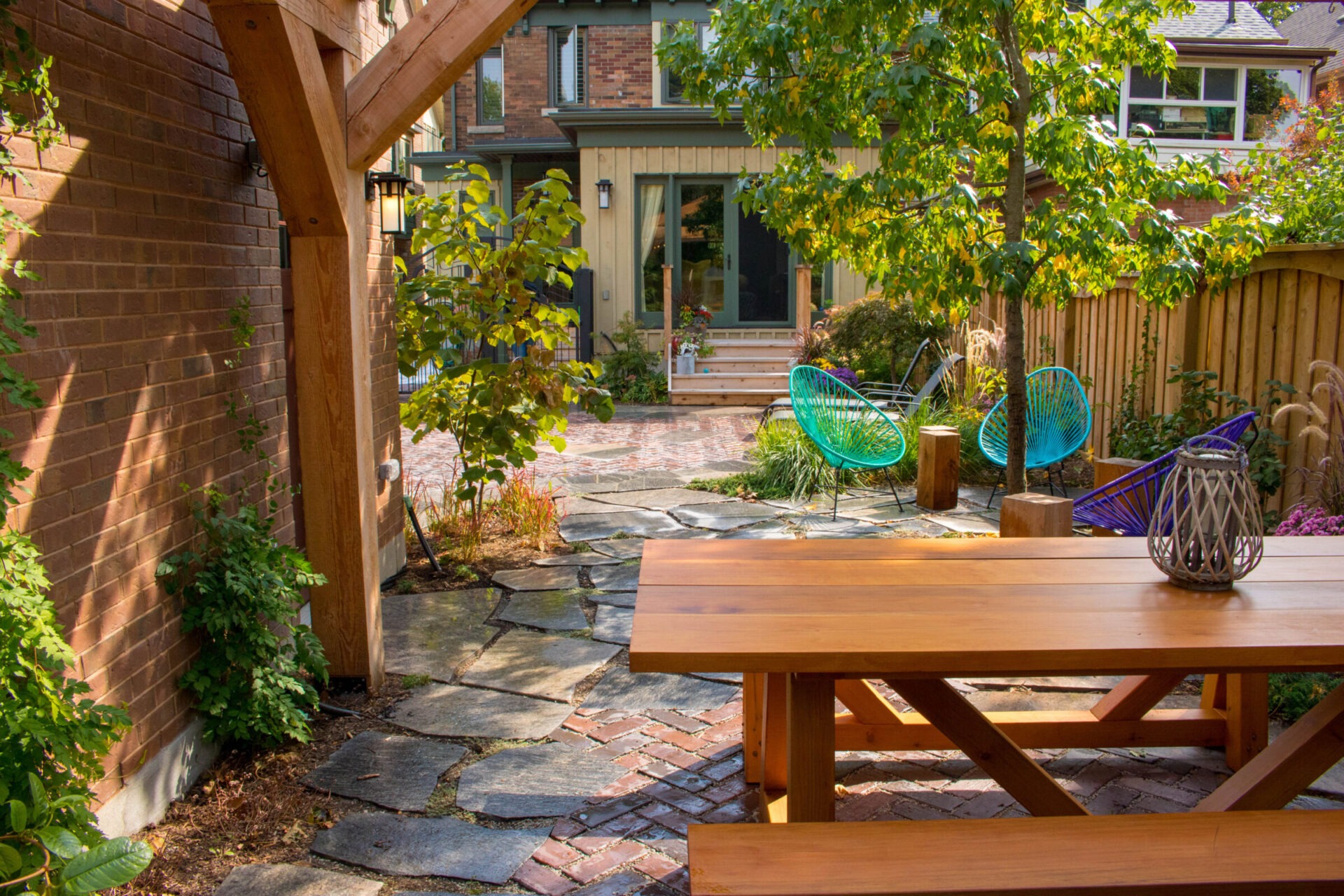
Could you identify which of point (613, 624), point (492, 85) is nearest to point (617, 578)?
point (613, 624)

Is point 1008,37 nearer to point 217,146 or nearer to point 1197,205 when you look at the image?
point 217,146

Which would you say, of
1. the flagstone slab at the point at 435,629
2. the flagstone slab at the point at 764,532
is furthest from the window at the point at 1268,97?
the flagstone slab at the point at 435,629

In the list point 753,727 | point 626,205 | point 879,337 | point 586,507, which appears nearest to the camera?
point 753,727

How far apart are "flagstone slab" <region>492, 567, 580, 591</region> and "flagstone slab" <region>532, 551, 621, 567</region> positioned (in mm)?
67

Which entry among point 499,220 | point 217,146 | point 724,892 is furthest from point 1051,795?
point 499,220

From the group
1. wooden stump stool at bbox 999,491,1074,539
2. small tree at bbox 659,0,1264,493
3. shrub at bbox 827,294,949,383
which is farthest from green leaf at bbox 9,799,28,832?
shrub at bbox 827,294,949,383

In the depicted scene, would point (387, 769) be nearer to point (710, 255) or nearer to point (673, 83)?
point (710, 255)

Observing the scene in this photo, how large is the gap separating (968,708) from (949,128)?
3621 mm

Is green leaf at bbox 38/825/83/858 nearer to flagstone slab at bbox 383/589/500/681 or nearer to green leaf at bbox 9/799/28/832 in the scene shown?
green leaf at bbox 9/799/28/832

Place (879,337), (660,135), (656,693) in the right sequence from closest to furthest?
(656,693), (879,337), (660,135)

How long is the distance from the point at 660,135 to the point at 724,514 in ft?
30.2

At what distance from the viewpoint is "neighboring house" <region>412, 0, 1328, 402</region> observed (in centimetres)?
1434

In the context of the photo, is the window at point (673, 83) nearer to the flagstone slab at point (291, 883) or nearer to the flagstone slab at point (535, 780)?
the flagstone slab at point (535, 780)

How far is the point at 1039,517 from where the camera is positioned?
4363 millimetres
